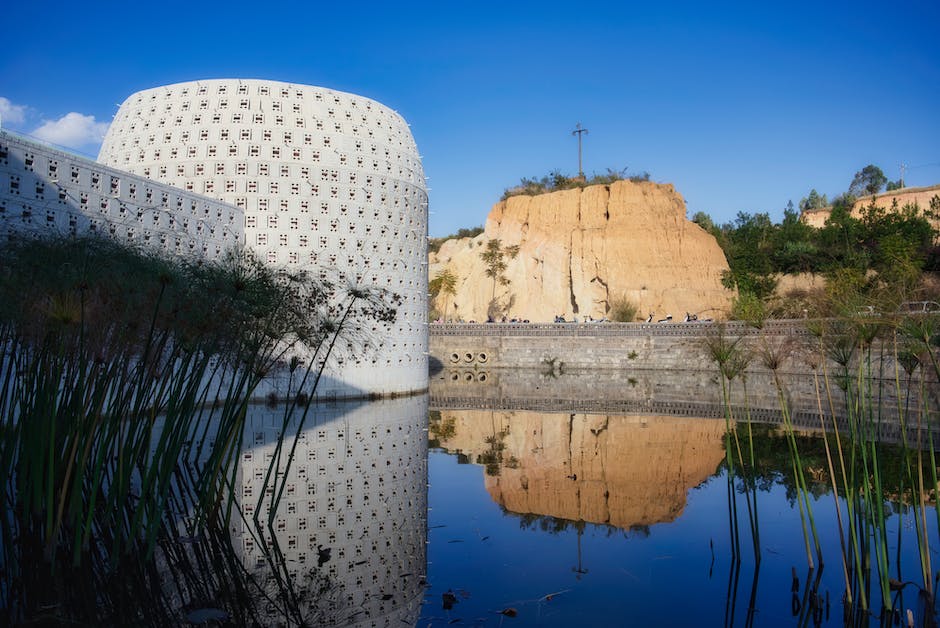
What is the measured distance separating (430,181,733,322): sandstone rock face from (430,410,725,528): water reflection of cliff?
32.0 metres

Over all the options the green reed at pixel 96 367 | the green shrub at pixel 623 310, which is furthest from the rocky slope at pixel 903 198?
the green reed at pixel 96 367

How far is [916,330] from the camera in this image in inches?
238

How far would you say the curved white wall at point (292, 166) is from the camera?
75.9 ft

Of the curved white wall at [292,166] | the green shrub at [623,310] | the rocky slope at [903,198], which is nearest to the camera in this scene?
the curved white wall at [292,166]

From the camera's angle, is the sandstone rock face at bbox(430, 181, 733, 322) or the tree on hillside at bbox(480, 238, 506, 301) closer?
the sandstone rock face at bbox(430, 181, 733, 322)

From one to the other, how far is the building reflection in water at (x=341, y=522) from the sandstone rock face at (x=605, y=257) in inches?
1487

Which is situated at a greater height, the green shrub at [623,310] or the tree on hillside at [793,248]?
the tree on hillside at [793,248]

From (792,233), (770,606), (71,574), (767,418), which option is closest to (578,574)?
(770,606)

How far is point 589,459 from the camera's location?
1413 cm

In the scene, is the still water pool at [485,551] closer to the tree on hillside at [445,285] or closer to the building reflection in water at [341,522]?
the building reflection in water at [341,522]

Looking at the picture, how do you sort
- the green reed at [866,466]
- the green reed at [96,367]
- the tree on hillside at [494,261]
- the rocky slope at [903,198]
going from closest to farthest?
the green reed at [866,466] → the green reed at [96,367] → the tree on hillside at [494,261] → the rocky slope at [903,198]

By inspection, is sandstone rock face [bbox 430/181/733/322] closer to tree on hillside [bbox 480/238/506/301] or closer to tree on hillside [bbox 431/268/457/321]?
tree on hillside [bbox 480/238/506/301]

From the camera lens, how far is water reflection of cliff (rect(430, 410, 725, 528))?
34.1ft

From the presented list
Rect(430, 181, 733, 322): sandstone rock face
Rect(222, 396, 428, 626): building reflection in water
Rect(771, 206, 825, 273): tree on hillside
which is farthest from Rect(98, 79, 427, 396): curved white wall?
Rect(771, 206, 825, 273): tree on hillside
